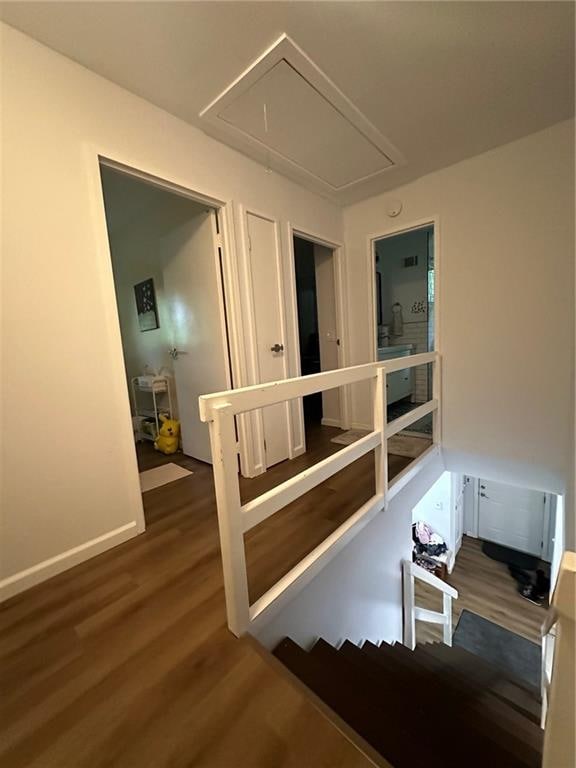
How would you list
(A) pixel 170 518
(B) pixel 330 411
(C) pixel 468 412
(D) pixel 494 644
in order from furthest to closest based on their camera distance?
(B) pixel 330 411 < (D) pixel 494 644 < (C) pixel 468 412 < (A) pixel 170 518

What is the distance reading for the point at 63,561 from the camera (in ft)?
4.80

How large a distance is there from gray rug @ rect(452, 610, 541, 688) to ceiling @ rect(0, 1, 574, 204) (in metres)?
4.86

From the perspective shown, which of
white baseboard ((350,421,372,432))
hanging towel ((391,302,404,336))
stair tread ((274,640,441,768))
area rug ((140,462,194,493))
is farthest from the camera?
hanging towel ((391,302,404,336))

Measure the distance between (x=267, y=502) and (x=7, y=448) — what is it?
117 cm

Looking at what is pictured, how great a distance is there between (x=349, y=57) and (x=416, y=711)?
2.82 meters

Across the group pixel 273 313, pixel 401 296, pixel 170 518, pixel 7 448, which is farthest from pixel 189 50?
pixel 401 296

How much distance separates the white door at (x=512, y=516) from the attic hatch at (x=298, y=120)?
4794 millimetres

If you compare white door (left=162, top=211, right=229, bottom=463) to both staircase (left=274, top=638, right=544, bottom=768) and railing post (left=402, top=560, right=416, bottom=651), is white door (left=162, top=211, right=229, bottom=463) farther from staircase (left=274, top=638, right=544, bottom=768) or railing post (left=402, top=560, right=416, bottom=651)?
railing post (left=402, top=560, right=416, bottom=651)

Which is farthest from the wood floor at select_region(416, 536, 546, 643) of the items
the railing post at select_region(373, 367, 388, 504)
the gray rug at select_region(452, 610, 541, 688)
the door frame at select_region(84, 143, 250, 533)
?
the door frame at select_region(84, 143, 250, 533)

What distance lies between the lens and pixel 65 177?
1.43m

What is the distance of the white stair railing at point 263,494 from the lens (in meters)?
1.00

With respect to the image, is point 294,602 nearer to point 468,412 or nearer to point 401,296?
point 468,412

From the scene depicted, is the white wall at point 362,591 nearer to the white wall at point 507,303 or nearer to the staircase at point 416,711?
the staircase at point 416,711

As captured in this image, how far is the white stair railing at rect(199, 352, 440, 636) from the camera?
1.00m
